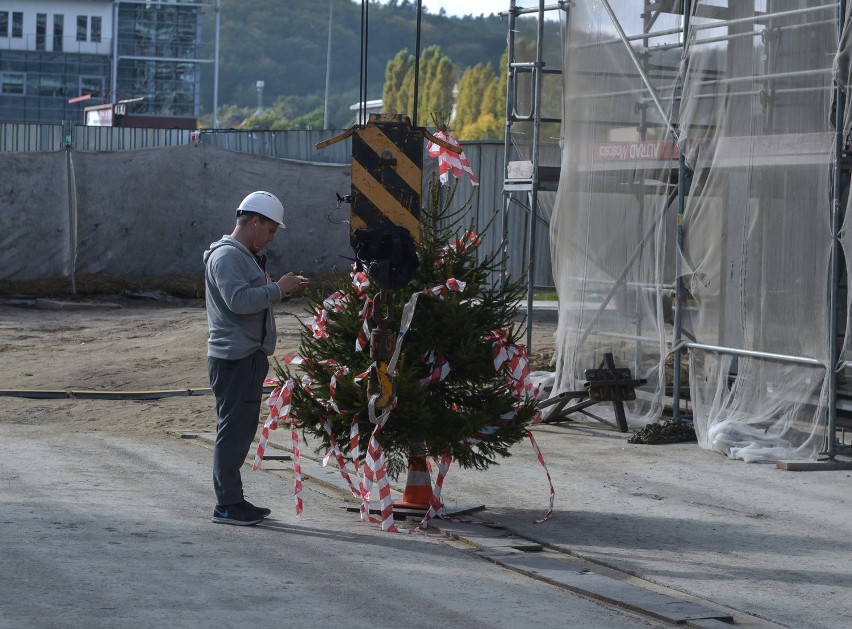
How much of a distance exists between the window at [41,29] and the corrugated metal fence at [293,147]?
2784 inches

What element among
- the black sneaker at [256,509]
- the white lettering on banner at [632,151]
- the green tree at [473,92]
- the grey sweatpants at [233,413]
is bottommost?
the black sneaker at [256,509]

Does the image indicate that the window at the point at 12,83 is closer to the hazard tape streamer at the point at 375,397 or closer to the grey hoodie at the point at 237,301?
the hazard tape streamer at the point at 375,397

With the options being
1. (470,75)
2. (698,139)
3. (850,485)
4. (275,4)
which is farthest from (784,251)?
(275,4)

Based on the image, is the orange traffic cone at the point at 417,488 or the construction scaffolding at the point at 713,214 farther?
the construction scaffolding at the point at 713,214

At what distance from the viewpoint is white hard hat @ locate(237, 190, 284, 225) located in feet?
23.7

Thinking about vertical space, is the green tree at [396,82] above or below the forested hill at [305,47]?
below

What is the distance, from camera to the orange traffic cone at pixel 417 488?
7.68 meters

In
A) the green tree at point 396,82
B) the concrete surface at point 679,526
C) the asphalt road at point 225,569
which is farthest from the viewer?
the green tree at point 396,82

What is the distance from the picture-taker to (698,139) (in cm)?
1109

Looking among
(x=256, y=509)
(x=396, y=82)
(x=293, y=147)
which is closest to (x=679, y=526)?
(x=256, y=509)

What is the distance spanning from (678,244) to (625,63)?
193 centimetres

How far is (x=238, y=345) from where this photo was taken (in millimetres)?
7113

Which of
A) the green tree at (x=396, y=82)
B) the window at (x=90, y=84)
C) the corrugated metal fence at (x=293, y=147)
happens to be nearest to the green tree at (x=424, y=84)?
the green tree at (x=396, y=82)

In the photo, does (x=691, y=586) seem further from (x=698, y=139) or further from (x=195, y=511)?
(x=698, y=139)
